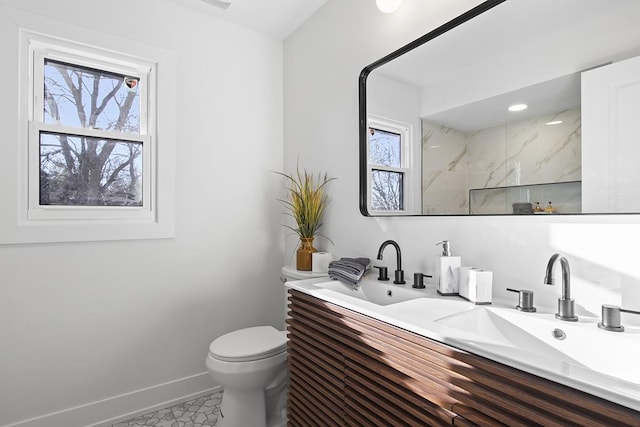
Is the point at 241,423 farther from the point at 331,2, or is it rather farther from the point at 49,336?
the point at 331,2

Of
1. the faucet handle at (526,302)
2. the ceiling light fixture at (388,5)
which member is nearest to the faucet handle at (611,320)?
the faucet handle at (526,302)

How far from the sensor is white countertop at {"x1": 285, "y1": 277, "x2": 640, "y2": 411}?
63 centimetres

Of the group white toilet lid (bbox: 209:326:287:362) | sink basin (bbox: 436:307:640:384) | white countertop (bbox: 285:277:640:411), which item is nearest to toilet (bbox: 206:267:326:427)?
white toilet lid (bbox: 209:326:287:362)

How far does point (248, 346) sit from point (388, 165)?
1.18m

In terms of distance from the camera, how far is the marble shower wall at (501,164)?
3.57ft

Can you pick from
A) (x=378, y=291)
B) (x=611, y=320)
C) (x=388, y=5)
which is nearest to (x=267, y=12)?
(x=388, y=5)

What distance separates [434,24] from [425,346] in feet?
4.43

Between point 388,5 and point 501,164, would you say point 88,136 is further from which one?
point 501,164

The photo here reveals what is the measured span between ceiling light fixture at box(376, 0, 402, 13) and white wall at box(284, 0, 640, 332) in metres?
0.04

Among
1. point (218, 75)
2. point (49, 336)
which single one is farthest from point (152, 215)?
point (218, 75)

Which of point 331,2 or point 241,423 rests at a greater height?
point 331,2

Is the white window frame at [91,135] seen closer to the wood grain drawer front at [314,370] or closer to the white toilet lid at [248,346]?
the white toilet lid at [248,346]

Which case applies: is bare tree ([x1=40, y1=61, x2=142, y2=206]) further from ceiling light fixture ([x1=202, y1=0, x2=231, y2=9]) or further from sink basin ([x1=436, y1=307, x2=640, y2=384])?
sink basin ([x1=436, y1=307, x2=640, y2=384])

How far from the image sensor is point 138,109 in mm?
2150
